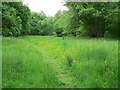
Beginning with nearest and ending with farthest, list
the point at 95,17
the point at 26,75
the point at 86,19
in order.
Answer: the point at 26,75
the point at 95,17
the point at 86,19

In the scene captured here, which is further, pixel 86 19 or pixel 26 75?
pixel 86 19

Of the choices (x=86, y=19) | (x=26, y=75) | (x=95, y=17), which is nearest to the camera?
(x=26, y=75)

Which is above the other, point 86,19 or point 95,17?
point 95,17

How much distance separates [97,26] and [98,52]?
1188 cm

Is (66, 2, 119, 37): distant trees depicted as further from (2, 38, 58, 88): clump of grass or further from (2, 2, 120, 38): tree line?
(2, 38, 58, 88): clump of grass

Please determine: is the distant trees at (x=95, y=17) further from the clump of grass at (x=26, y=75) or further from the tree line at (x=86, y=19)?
the clump of grass at (x=26, y=75)

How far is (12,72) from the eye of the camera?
431 cm

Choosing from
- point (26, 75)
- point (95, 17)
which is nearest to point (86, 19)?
point (95, 17)

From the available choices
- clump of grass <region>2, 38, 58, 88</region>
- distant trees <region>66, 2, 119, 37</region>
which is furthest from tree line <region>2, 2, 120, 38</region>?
clump of grass <region>2, 38, 58, 88</region>

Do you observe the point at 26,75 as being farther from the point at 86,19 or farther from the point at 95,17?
the point at 86,19

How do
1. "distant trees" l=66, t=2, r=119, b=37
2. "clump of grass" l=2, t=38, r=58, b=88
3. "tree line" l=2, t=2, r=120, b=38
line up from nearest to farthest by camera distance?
"clump of grass" l=2, t=38, r=58, b=88 → "tree line" l=2, t=2, r=120, b=38 → "distant trees" l=66, t=2, r=119, b=37

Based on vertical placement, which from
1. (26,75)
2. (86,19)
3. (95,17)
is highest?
(95,17)

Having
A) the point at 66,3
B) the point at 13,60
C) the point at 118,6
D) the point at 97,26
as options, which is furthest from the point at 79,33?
the point at 13,60

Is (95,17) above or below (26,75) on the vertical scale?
above
